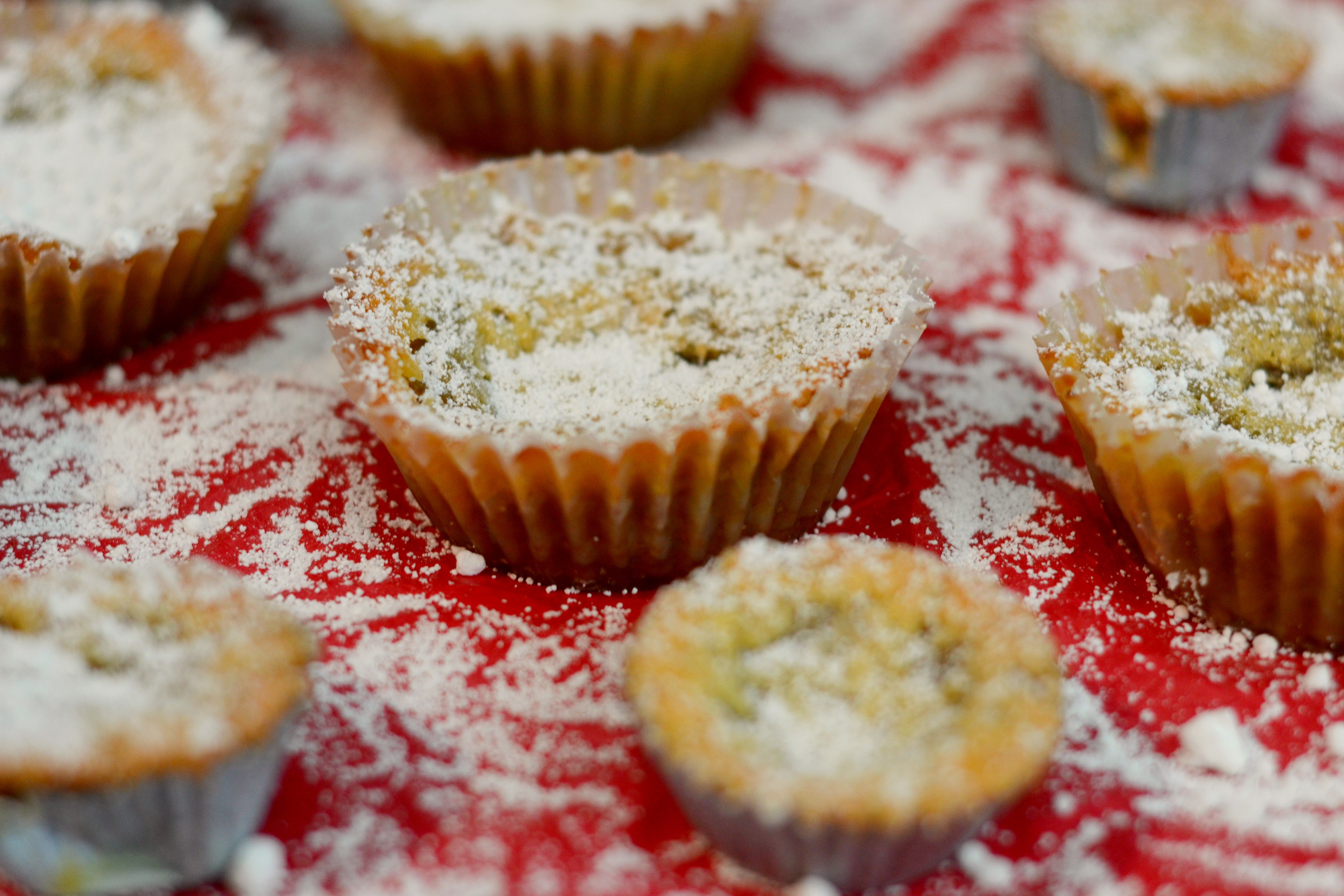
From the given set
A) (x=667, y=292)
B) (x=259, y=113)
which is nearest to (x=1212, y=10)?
(x=667, y=292)

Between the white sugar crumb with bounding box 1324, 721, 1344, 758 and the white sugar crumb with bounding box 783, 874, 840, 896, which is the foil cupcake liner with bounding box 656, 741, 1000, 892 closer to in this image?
the white sugar crumb with bounding box 783, 874, 840, 896

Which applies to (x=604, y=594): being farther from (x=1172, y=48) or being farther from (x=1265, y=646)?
(x=1172, y=48)

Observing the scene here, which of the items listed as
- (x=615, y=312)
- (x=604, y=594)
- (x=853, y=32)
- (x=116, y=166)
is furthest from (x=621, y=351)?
(x=853, y=32)

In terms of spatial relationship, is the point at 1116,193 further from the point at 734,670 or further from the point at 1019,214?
the point at 734,670

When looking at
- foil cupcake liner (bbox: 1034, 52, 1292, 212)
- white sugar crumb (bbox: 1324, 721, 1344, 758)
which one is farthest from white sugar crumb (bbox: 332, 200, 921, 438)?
foil cupcake liner (bbox: 1034, 52, 1292, 212)

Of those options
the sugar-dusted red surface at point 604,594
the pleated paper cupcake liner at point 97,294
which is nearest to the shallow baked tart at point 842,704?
the sugar-dusted red surface at point 604,594
